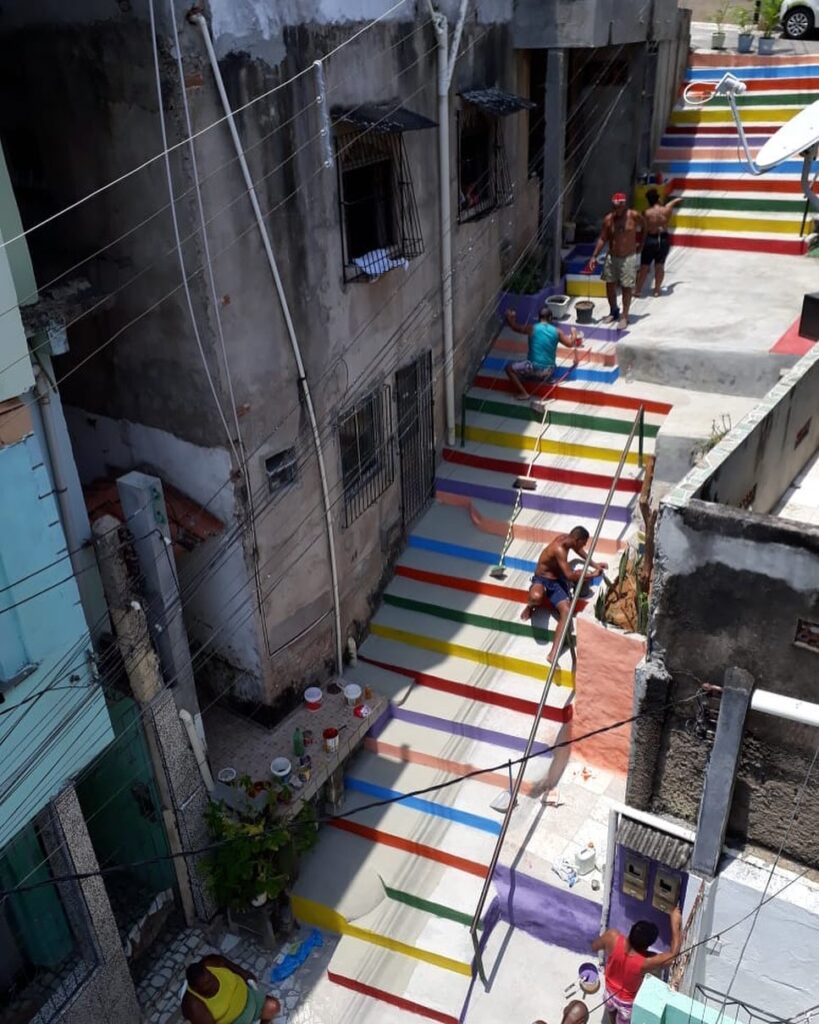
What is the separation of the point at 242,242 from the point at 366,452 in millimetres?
3092

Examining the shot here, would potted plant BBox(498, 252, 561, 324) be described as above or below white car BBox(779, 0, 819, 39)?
below

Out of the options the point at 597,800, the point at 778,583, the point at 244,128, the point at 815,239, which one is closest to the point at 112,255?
the point at 244,128

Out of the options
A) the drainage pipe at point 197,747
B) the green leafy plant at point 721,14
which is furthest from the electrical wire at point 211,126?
the green leafy plant at point 721,14

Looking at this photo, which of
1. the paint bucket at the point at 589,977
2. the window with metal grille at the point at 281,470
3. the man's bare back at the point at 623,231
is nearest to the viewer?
the paint bucket at the point at 589,977

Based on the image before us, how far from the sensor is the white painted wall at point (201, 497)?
875cm

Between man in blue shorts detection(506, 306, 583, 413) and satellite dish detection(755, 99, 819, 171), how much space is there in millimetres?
3662

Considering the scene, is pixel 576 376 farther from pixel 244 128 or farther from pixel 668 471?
pixel 244 128

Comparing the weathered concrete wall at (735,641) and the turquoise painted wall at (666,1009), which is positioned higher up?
the weathered concrete wall at (735,641)

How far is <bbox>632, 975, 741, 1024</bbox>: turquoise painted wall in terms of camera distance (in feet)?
21.8

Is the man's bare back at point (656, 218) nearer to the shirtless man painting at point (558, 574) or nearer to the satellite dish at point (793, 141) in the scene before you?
the satellite dish at point (793, 141)

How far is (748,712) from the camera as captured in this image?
20.1 feet

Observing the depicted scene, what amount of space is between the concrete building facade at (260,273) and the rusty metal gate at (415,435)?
0.05 metres

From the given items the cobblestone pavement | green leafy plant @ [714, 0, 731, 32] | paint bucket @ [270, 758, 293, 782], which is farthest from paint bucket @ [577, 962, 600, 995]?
green leafy plant @ [714, 0, 731, 32]

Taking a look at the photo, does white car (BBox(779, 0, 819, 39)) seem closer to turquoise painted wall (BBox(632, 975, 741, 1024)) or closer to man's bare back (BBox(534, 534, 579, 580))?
man's bare back (BBox(534, 534, 579, 580))
